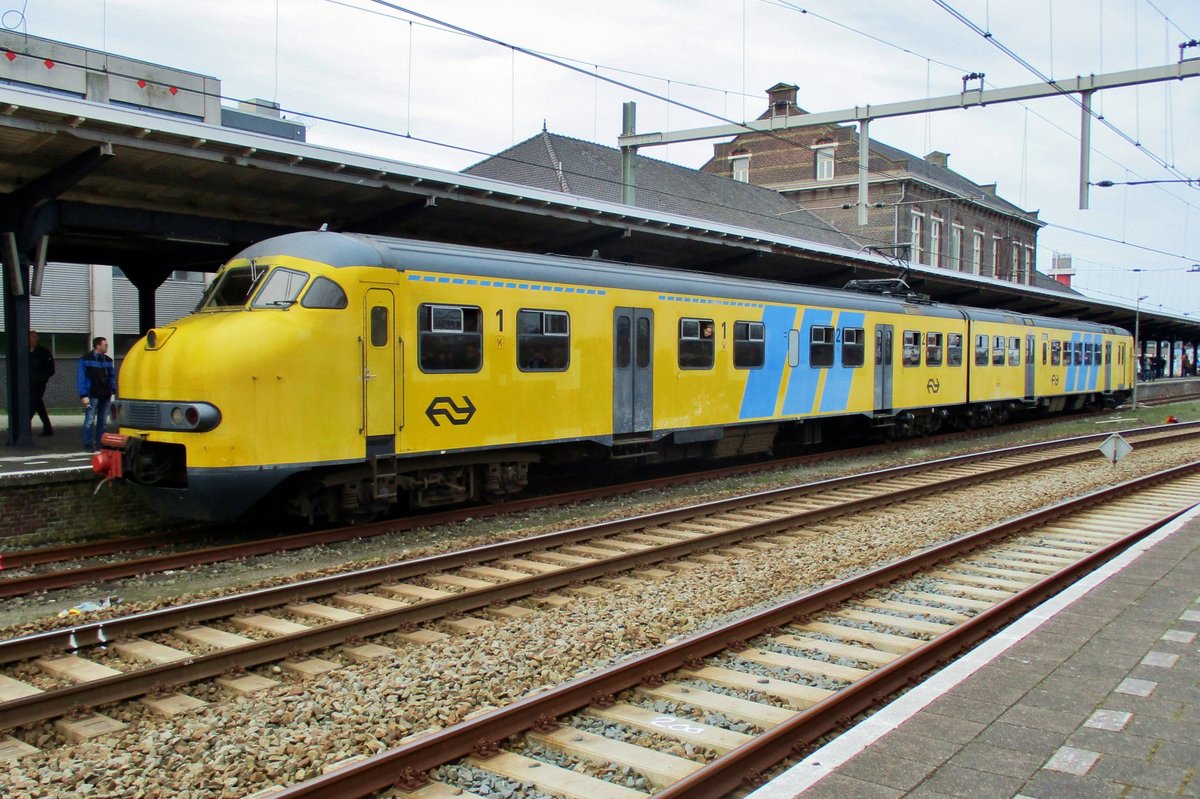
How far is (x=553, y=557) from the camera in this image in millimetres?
9336

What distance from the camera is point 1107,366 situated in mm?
A: 32250

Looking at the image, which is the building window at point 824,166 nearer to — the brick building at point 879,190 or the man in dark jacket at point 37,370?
the brick building at point 879,190

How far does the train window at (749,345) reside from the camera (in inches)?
595

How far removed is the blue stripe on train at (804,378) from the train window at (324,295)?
347 inches

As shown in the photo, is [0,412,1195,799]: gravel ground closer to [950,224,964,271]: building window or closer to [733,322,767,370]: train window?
[733,322,767,370]: train window

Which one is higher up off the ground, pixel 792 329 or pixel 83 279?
pixel 83 279

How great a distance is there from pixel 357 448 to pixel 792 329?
8791 mm

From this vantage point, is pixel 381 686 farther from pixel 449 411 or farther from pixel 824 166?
pixel 824 166

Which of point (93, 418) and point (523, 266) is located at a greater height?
point (523, 266)

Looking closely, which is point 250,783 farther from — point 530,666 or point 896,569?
point 896,569

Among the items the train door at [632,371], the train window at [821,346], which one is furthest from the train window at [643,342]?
the train window at [821,346]

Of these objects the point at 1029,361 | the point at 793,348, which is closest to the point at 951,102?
the point at 793,348

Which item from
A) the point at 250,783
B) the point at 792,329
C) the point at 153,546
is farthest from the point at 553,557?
the point at 792,329

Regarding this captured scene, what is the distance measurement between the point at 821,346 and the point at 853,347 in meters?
1.24
